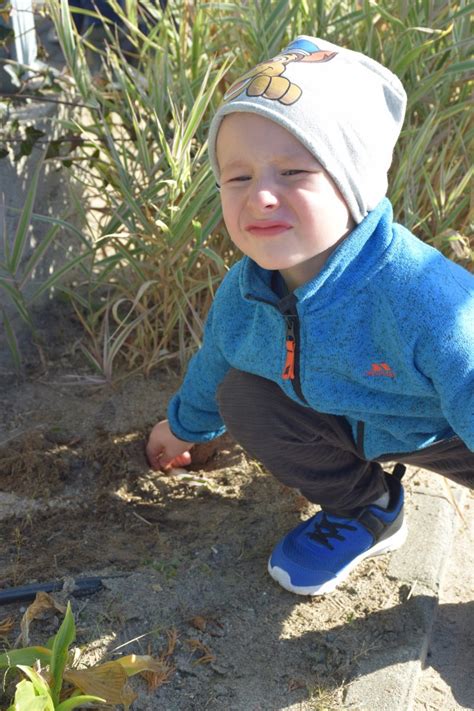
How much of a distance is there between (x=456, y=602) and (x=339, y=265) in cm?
91

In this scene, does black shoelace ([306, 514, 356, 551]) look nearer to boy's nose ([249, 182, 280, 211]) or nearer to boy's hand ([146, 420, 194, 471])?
boy's hand ([146, 420, 194, 471])

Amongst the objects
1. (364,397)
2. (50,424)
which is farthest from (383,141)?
(50,424)

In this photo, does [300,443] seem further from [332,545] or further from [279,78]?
[279,78]

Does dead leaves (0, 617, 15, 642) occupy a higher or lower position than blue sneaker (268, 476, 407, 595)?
higher

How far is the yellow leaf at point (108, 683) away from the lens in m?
1.54

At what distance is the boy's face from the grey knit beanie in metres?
0.03

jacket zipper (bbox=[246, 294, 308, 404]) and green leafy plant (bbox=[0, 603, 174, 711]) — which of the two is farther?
jacket zipper (bbox=[246, 294, 308, 404])

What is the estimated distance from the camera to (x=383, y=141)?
168 centimetres

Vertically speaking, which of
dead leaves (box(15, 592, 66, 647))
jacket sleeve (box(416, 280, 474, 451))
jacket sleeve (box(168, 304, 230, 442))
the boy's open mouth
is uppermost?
the boy's open mouth

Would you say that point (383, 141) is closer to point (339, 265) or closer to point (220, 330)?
point (339, 265)

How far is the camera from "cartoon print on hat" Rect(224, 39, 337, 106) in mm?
1565

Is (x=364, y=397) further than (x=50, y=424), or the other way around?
(x=50, y=424)

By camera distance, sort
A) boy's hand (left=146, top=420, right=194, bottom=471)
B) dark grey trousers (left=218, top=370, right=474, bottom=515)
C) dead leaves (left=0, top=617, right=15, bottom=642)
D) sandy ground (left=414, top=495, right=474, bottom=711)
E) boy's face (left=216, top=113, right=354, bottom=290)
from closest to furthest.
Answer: boy's face (left=216, top=113, right=354, bottom=290), dead leaves (left=0, top=617, right=15, bottom=642), sandy ground (left=414, top=495, right=474, bottom=711), dark grey trousers (left=218, top=370, right=474, bottom=515), boy's hand (left=146, top=420, right=194, bottom=471)

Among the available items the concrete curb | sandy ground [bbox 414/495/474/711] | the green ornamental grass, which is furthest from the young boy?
the green ornamental grass
